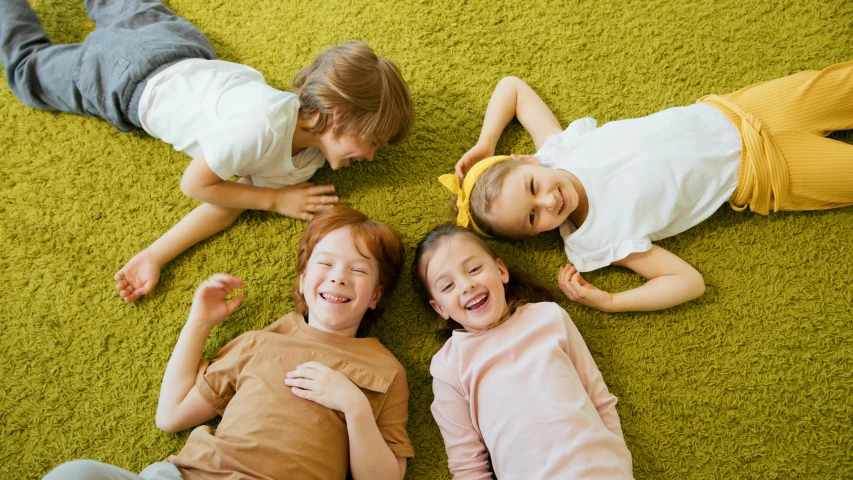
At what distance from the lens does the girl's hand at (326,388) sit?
1241mm

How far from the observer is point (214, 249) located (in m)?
1.58

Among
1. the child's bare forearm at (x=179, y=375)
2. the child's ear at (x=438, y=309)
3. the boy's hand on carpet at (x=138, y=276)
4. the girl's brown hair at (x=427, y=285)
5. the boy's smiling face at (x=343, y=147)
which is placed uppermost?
the boy's smiling face at (x=343, y=147)

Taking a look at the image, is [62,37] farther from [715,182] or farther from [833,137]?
→ [833,137]

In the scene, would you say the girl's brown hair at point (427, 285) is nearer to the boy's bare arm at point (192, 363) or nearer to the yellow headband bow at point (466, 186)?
the yellow headband bow at point (466, 186)

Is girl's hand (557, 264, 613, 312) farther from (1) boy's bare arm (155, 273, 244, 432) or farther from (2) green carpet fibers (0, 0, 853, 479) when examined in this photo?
(1) boy's bare arm (155, 273, 244, 432)

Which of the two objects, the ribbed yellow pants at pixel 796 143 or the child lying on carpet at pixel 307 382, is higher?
the ribbed yellow pants at pixel 796 143

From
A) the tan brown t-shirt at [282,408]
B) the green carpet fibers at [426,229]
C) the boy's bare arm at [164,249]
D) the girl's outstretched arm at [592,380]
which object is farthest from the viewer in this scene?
the boy's bare arm at [164,249]

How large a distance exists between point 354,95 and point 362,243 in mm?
380

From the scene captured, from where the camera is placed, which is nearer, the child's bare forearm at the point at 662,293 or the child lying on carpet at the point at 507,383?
the child lying on carpet at the point at 507,383

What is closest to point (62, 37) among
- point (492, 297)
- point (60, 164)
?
point (60, 164)

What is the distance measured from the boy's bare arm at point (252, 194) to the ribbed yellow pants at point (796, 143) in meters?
1.18

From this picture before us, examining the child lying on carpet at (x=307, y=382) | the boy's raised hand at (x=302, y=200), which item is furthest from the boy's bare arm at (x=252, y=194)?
the child lying on carpet at (x=307, y=382)

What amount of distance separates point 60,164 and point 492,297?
4.52ft

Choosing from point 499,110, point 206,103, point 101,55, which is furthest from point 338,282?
point 101,55
